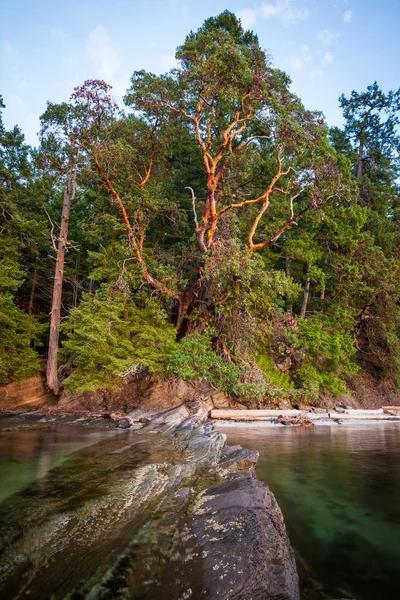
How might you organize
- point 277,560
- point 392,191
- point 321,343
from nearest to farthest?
point 277,560 → point 321,343 → point 392,191

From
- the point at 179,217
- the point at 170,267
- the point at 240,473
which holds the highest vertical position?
the point at 179,217

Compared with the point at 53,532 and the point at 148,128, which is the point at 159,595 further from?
→ the point at 148,128

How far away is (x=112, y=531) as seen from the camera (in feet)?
9.96

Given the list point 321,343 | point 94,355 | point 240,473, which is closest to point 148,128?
point 94,355

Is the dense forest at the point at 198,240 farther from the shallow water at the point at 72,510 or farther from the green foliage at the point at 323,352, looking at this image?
the shallow water at the point at 72,510

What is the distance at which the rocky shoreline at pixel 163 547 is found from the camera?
2266 mm

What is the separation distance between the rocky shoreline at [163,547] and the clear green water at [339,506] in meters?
0.54

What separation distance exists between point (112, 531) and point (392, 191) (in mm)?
24507

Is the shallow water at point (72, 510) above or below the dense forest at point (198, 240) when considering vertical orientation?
below

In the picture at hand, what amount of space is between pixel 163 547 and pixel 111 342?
362 inches

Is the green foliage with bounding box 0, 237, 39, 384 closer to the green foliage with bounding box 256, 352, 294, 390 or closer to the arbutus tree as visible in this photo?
the arbutus tree

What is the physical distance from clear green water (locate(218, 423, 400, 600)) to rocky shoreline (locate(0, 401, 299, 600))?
0.54 metres

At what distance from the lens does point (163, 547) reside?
2.80 metres

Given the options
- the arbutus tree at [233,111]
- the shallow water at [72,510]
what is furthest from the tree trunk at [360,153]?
the shallow water at [72,510]
